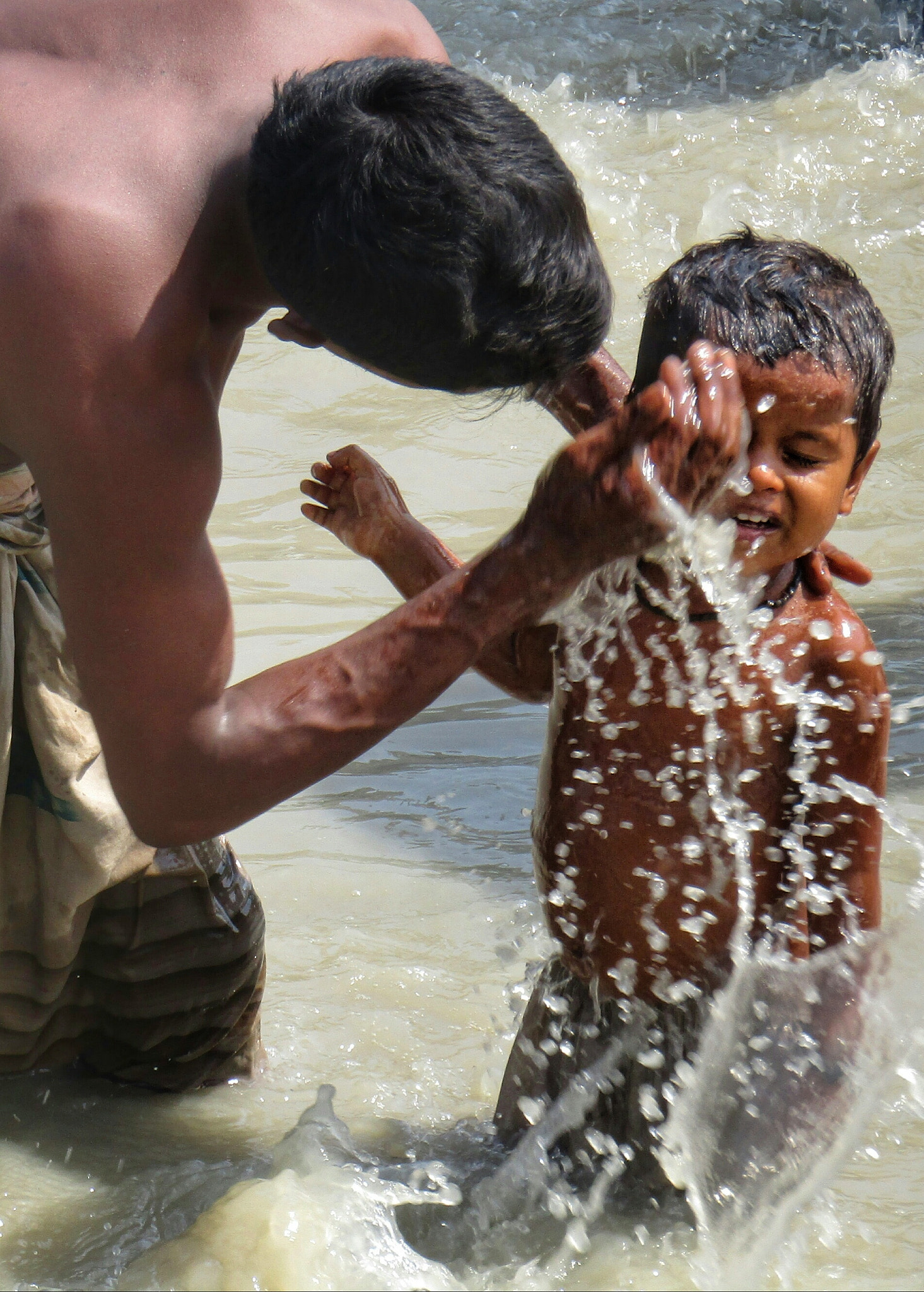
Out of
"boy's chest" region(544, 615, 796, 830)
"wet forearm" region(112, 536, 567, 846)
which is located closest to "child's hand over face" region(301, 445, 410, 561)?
"boy's chest" region(544, 615, 796, 830)

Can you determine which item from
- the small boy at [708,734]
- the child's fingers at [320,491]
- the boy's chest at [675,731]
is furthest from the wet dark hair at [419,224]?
the child's fingers at [320,491]

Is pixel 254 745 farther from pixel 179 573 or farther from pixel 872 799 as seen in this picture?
pixel 872 799

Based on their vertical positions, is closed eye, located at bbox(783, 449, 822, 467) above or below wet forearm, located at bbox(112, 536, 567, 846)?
above

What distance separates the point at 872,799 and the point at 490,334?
910 millimetres

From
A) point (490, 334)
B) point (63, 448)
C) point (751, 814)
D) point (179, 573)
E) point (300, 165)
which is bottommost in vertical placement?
point (751, 814)

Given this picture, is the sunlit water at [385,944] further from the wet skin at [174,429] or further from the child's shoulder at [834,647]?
the wet skin at [174,429]

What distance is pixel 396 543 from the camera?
7.59ft

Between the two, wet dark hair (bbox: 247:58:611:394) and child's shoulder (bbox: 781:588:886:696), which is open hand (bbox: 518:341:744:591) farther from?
child's shoulder (bbox: 781:588:886:696)

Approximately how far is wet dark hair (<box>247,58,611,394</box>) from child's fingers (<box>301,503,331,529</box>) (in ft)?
2.28

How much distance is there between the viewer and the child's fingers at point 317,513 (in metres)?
2.34

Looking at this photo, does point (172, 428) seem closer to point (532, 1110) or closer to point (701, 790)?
point (701, 790)

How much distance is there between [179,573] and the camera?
5.51 ft

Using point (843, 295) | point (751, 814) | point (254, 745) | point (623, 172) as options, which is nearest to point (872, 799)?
point (751, 814)

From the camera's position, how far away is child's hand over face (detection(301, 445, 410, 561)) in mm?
2312
